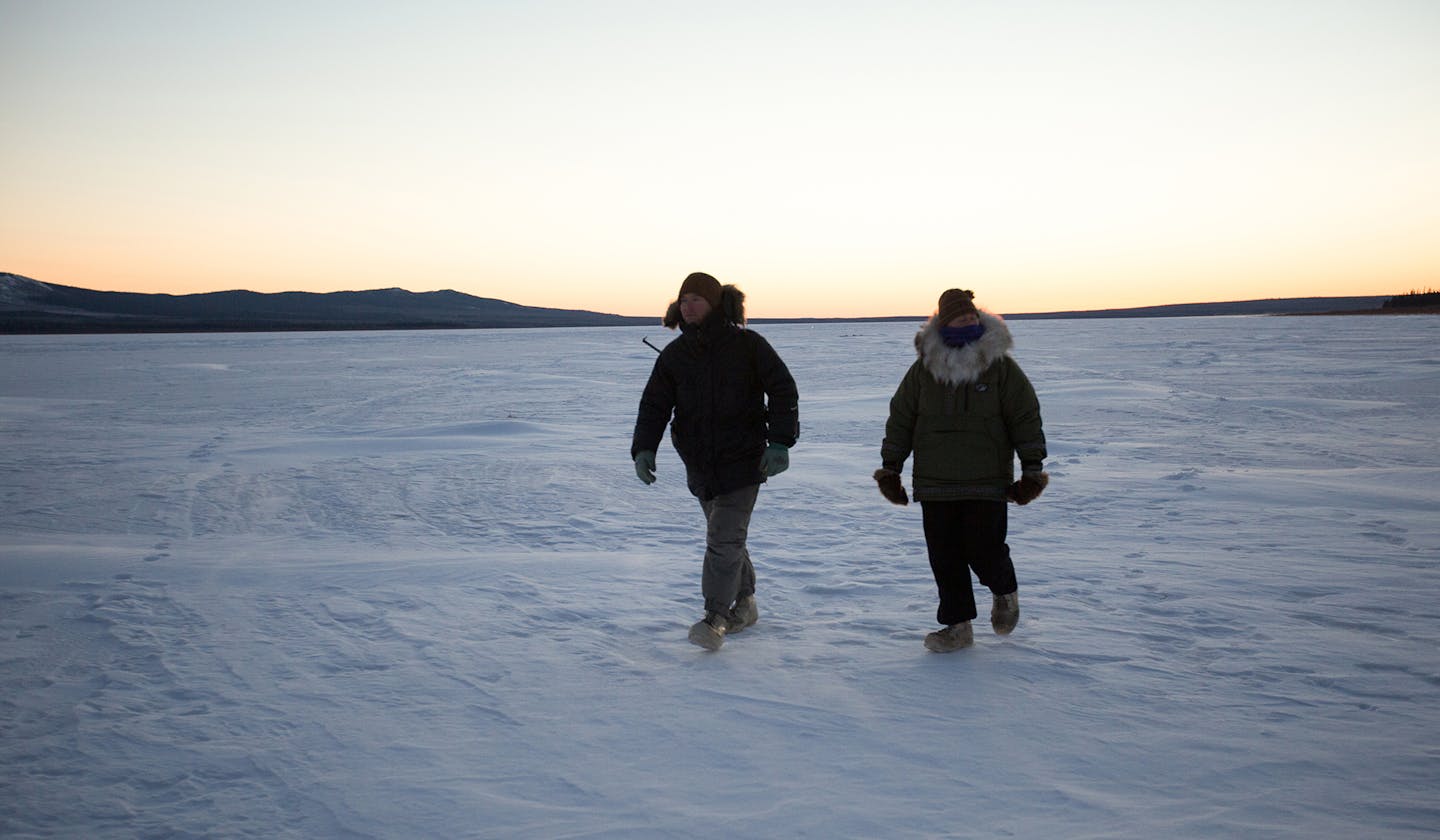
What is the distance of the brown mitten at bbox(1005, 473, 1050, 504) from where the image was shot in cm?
312

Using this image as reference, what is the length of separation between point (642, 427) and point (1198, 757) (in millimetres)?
2197

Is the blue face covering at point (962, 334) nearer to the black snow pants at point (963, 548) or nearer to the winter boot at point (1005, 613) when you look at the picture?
the black snow pants at point (963, 548)

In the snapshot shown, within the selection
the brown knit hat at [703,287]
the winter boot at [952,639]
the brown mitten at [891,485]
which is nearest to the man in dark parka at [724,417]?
the brown knit hat at [703,287]

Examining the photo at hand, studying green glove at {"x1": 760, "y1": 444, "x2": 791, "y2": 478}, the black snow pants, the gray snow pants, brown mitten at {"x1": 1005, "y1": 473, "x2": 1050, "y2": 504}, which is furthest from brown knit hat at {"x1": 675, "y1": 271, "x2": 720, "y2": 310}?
brown mitten at {"x1": 1005, "y1": 473, "x2": 1050, "y2": 504}

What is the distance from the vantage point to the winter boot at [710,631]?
334 centimetres

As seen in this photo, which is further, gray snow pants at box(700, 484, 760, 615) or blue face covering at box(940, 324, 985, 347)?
gray snow pants at box(700, 484, 760, 615)

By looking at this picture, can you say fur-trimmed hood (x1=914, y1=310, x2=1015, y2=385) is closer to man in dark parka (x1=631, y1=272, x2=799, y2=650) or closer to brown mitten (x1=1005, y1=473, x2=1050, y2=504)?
brown mitten (x1=1005, y1=473, x2=1050, y2=504)

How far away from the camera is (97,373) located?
22.2 m

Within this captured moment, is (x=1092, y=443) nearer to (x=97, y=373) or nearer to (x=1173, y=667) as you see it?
(x=1173, y=667)

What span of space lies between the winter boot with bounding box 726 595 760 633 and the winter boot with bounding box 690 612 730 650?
4.8 inches

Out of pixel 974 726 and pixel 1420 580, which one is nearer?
pixel 974 726

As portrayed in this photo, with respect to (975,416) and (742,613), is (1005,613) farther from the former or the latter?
(742,613)

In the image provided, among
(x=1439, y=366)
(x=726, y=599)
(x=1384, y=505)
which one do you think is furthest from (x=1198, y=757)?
(x=1439, y=366)

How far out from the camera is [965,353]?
3.15 metres
